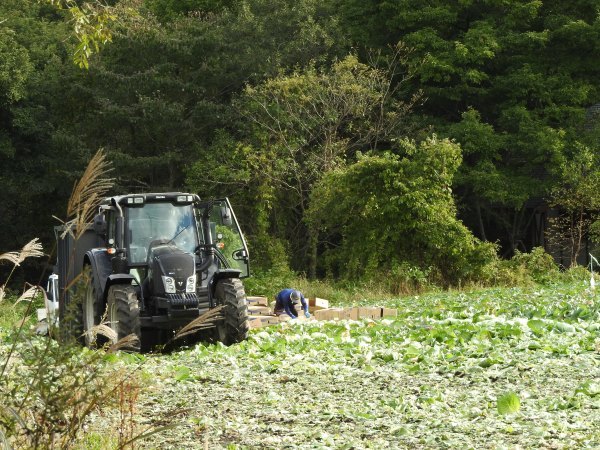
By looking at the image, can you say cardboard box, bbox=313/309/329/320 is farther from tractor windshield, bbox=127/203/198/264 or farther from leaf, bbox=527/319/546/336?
leaf, bbox=527/319/546/336

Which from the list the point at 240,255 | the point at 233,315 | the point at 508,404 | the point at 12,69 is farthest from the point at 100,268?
the point at 12,69

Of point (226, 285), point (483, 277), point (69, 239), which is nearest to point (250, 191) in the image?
point (483, 277)

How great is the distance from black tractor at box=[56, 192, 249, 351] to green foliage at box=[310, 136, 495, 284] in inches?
447

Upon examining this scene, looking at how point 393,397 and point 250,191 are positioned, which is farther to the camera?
point 250,191

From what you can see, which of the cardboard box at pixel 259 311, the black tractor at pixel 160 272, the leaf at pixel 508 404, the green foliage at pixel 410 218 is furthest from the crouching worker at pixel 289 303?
the leaf at pixel 508 404

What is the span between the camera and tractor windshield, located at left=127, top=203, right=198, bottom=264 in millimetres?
13341

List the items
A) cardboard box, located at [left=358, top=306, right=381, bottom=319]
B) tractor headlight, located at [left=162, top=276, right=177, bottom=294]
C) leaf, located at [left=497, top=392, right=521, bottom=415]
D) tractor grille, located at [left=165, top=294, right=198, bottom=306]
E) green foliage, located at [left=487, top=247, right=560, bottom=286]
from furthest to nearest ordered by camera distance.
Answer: green foliage, located at [left=487, top=247, right=560, bottom=286] < cardboard box, located at [left=358, top=306, right=381, bottom=319] < tractor headlight, located at [left=162, top=276, right=177, bottom=294] < tractor grille, located at [left=165, top=294, right=198, bottom=306] < leaf, located at [left=497, top=392, right=521, bottom=415]

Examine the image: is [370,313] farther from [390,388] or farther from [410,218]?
[410,218]

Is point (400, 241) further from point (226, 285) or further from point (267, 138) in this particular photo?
point (226, 285)

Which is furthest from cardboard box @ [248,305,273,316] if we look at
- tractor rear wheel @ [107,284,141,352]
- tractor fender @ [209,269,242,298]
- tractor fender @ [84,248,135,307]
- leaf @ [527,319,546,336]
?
leaf @ [527,319,546,336]

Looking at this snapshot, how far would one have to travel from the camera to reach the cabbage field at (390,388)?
6891 mm

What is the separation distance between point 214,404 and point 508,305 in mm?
8509

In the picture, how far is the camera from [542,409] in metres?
7.46

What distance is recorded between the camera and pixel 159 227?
44.3 feet
